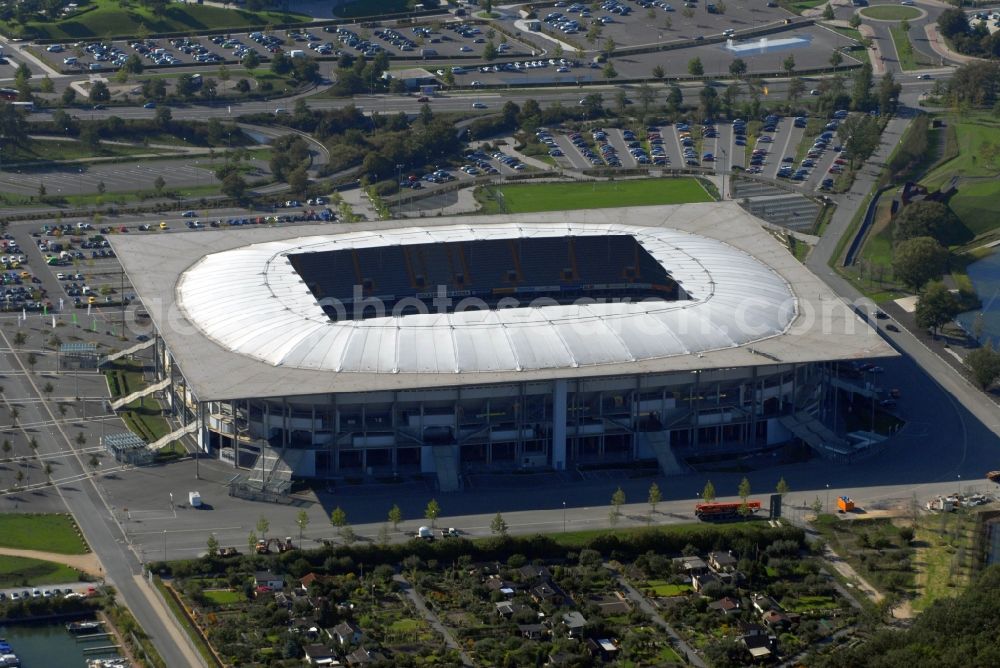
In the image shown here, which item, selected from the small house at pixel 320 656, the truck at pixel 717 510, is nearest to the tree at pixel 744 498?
the truck at pixel 717 510

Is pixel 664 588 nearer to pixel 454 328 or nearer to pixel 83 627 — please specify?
pixel 454 328

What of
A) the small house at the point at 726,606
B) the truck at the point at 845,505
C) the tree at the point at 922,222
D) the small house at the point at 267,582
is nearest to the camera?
the small house at the point at 726,606

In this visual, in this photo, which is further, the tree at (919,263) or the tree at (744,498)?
the tree at (919,263)

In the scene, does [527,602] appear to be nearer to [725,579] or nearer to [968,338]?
[725,579]

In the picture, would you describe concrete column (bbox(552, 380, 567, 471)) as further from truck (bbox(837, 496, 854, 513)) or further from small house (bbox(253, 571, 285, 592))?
small house (bbox(253, 571, 285, 592))

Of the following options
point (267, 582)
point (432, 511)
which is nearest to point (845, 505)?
point (432, 511)

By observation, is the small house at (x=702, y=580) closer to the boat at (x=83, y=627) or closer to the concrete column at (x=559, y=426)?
the concrete column at (x=559, y=426)

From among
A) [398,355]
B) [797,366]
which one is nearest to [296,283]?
[398,355]
